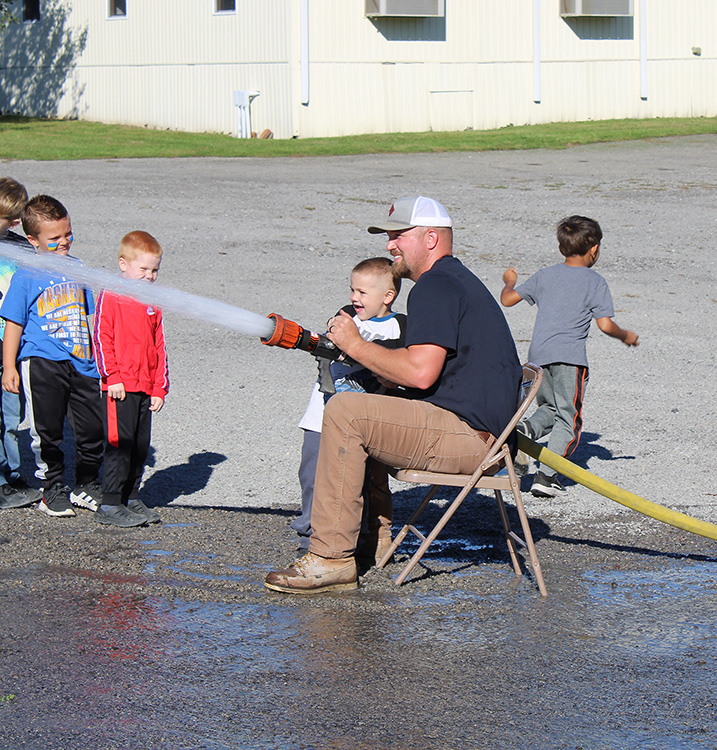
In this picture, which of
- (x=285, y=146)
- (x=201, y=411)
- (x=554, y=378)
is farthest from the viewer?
(x=285, y=146)

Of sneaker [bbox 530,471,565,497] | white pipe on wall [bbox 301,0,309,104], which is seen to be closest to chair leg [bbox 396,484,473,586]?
sneaker [bbox 530,471,565,497]

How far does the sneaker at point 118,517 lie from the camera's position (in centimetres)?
574

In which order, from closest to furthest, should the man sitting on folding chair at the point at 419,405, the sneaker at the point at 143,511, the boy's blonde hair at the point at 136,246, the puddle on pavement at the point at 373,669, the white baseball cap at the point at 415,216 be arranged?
1. the puddle on pavement at the point at 373,669
2. the man sitting on folding chair at the point at 419,405
3. the white baseball cap at the point at 415,216
4. the boy's blonde hair at the point at 136,246
5. the sneaker at the point at 143,511

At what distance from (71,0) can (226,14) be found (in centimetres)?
685

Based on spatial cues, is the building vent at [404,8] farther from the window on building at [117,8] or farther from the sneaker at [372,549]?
the sneaker at [372,549]

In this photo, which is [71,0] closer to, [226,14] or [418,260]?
[226,14]

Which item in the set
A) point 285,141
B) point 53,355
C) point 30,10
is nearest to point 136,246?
point 53,355

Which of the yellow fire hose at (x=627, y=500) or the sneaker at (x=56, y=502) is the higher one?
the yellow fire hose at (x=627, y=500)

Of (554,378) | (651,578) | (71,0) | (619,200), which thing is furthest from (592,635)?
(71,0)

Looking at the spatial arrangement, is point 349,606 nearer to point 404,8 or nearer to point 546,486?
point 546,486

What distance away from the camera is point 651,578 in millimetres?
5188

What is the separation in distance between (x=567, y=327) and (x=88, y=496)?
117 inches

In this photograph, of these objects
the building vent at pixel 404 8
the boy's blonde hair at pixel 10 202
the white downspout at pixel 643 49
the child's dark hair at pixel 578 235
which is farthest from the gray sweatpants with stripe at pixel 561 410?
the white downspout at pixel 643 49

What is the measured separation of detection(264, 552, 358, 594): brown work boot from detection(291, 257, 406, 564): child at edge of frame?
461 millimetres
